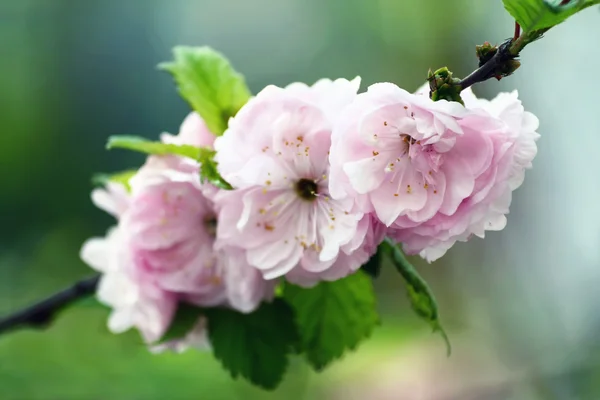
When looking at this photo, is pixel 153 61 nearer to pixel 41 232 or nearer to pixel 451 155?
pixel 41 232

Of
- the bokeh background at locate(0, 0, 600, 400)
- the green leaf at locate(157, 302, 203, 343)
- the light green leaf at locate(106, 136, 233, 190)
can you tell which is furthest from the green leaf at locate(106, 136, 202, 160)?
the bokeh background at locate(0, 0, 600, 400)

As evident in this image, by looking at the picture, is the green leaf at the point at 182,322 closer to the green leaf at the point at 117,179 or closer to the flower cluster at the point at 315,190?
the flower cluster at the point at 315,190

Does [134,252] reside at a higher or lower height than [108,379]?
higher

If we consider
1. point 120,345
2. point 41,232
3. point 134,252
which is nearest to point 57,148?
point 41,232

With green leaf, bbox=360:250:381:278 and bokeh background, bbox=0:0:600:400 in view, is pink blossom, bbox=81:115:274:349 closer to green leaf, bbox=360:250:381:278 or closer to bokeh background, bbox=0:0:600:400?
green leaf, bbox=360:250:381:278

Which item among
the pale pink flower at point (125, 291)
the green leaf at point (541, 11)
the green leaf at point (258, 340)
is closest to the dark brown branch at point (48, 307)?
the pale pink flower at point (125, 291)

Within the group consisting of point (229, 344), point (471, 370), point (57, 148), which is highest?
point (229, 344)

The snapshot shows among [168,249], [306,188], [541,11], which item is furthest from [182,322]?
[541,11]
